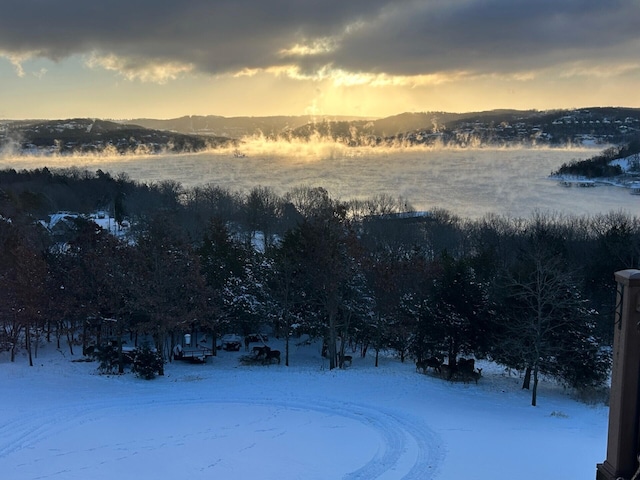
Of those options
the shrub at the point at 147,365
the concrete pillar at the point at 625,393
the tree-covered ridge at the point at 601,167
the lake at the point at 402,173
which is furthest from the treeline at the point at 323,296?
the tree-covered ridge at the point at 601,167

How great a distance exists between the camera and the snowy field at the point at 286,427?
10758 mm

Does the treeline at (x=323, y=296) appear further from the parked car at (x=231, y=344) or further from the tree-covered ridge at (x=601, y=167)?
the tree-covered ridge at (x=601, y=167)

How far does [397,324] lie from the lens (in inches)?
902

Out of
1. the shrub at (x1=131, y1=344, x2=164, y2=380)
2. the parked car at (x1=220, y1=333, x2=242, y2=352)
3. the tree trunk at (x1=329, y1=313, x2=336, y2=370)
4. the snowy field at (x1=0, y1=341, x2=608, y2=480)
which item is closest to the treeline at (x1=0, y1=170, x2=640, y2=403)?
the tree trunk at (x1=329, y1=313, x2=336, y2=370)

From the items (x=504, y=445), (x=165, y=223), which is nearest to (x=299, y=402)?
(x=504, y=445)

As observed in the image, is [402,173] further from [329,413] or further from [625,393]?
[625,393]

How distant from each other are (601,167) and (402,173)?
133 feet

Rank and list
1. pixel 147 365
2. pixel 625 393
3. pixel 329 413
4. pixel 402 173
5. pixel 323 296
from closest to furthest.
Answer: pixel 625 393 < pixel 329 413 < pixel 147 365 < pixel 323 296 < pixel 402 173

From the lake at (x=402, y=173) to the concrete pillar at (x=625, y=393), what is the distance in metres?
63.4

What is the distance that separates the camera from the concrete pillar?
11.5 ft

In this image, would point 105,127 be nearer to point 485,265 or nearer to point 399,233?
point 399,233

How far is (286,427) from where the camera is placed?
13.4 metres

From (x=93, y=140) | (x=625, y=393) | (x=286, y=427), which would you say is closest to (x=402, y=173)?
(x=93, y=140)

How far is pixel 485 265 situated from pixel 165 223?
17106 mm
